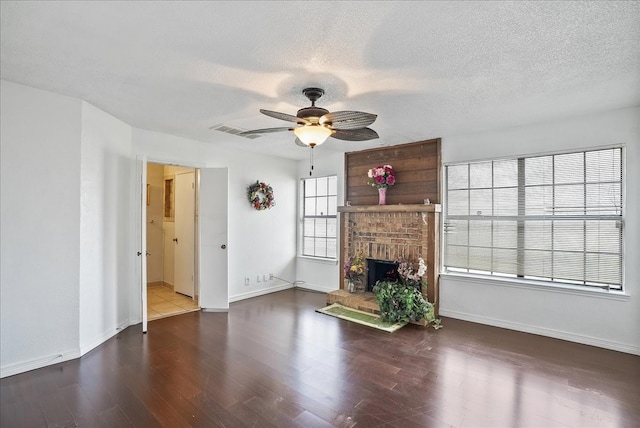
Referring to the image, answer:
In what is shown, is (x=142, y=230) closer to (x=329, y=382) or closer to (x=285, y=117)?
(x=285, y=117)

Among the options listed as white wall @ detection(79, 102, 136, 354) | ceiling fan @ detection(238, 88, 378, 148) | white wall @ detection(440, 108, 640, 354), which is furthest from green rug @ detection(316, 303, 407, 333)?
white wall @ detection(79, 102, 136, 354)

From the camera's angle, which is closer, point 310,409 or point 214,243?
Answer: point 310,409

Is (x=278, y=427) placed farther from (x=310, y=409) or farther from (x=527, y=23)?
(x=527, y=23)

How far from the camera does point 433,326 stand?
4.07 metres

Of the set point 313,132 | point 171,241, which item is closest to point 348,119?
point 313,132

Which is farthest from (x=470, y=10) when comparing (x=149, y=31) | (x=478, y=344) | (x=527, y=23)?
(x=478, y=344)

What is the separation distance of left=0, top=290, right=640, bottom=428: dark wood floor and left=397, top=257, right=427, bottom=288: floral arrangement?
29.0 inches

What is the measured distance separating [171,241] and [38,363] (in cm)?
311

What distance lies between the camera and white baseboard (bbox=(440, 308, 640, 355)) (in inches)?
131

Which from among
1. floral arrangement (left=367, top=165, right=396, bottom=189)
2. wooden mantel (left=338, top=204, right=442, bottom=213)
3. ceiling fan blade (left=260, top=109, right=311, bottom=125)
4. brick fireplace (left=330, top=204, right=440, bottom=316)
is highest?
ceiling fan blade (left=260, top=109, right=311, bottom=125)

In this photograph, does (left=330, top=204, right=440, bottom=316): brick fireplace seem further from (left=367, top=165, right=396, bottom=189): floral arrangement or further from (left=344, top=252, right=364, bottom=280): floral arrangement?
(left=367, top=165, right=396, bottom=189): floral arrangement

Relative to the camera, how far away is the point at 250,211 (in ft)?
17.9

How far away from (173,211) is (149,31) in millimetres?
4440

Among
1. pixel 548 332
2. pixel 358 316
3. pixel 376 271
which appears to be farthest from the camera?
pixel 376 271
